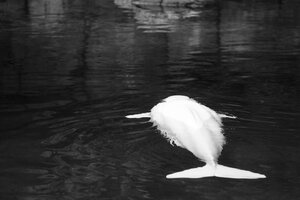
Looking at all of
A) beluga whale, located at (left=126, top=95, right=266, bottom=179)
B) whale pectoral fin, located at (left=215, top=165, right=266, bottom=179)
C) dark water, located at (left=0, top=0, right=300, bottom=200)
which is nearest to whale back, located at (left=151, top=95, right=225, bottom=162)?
beluga whale, located at (left=126, top=95, right=266, bottom=179)

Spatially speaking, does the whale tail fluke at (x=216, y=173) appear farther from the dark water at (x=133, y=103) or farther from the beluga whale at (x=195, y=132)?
the dark water at (x=133, y=103)

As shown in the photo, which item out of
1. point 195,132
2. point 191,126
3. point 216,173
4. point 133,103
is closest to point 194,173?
point 216,173

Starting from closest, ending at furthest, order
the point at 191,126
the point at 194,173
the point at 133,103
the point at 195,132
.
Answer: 1. the point at 194,173
2. the point at 195,132
3. the point at 191,126
4. the point at 133,103

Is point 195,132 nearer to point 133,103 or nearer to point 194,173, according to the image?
point 194,173

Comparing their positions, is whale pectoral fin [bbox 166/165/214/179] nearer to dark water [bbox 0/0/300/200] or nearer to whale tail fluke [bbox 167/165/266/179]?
whale tail fluke [bbox 167/165/266/179]

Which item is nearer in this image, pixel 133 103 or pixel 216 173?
pixel 216 173

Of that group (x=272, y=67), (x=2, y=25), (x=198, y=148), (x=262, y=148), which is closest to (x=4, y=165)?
(x=198, y=148)

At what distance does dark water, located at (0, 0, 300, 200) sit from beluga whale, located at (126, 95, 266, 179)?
0.17 metres

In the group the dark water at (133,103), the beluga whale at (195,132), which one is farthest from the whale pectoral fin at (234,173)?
the dark water at (133,103)

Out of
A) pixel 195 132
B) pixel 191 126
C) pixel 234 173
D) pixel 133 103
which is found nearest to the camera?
pixel 234 173

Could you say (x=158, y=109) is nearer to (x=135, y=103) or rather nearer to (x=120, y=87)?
(x=135, y=103)

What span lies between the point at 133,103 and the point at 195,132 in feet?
10.7

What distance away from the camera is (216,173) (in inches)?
244

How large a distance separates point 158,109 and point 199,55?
314 inches
